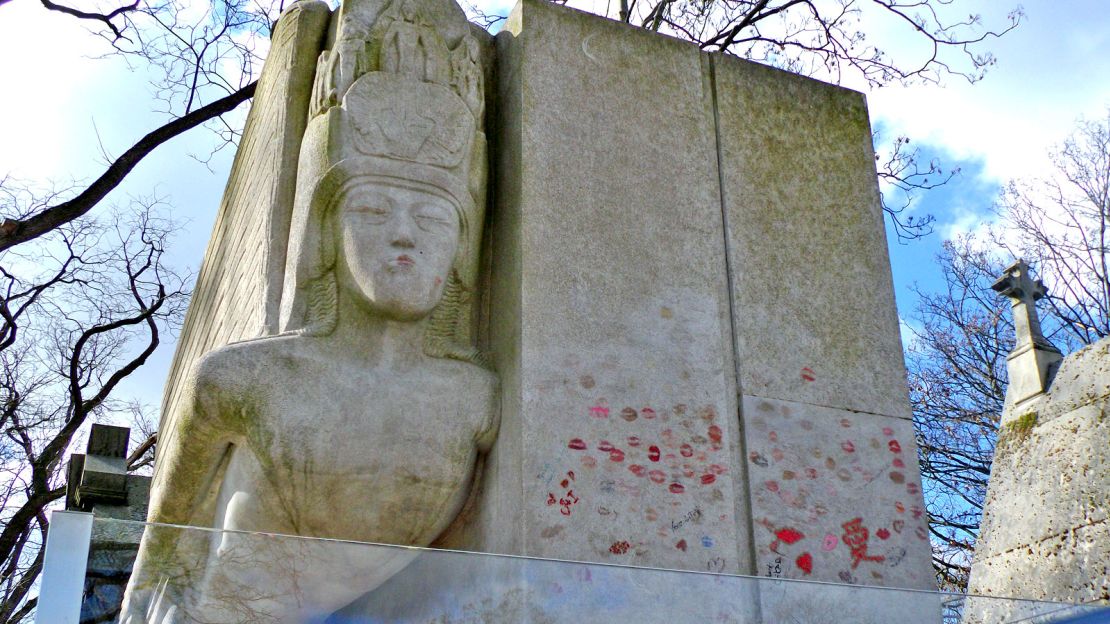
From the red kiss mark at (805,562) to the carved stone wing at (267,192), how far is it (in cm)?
173

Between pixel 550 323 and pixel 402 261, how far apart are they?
0.47 m

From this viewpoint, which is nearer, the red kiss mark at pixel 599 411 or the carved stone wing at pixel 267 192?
the red kiss mark at pixel 599 411

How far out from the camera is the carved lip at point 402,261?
362cm

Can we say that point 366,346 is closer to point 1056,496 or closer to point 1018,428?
point 1056,496

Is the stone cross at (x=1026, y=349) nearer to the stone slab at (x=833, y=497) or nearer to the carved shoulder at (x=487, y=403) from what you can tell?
the stone slab at (x=833, y=497)

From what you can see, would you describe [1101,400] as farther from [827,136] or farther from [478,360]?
[478,360]

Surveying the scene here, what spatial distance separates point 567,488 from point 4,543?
792 centimetres

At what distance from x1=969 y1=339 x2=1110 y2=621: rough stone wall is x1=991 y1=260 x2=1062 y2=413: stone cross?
0.51 feet

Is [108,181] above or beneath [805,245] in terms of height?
above

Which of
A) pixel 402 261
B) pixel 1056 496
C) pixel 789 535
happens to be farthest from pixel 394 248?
pixel 1056 496

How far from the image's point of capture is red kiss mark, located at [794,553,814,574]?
12.0ft

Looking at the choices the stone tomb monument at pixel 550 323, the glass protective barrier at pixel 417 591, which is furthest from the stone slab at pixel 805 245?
the glass protective barrier at pixel 417 591

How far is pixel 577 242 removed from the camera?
12.6ft

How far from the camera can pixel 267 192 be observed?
4219 mm
